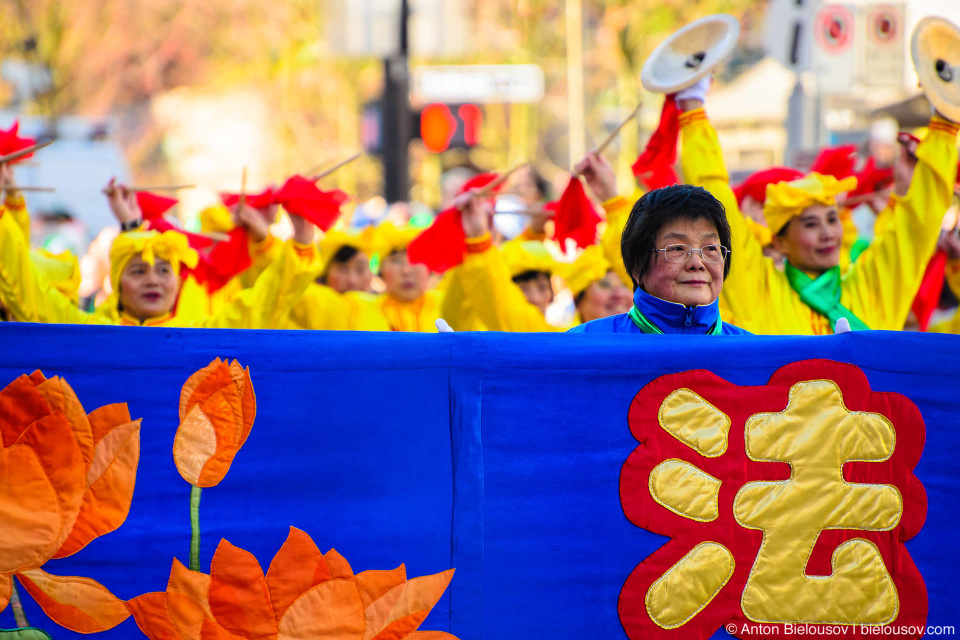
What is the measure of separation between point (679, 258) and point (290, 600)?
1.30 m

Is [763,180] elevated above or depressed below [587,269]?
above

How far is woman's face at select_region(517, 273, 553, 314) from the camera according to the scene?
17.2 feet

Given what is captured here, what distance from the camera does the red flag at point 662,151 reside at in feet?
13.5

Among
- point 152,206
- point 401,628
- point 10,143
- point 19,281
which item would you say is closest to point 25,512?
point 401,628

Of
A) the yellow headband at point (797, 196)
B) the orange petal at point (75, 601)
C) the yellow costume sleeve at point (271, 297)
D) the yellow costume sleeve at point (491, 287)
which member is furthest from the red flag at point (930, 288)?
the orange petal at point (75, 601)

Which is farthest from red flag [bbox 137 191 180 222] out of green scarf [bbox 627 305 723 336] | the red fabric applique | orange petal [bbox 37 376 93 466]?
the red fabric applique

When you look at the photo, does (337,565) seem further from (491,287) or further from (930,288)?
(930,288)

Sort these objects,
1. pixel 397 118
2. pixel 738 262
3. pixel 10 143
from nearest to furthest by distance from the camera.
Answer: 1. pixel 738 262
2. pixel 10 143
3. pixel 397 118

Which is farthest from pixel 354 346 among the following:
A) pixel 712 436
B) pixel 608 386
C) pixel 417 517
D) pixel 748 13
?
pixel 748 13

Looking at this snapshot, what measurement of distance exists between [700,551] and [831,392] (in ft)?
1.74

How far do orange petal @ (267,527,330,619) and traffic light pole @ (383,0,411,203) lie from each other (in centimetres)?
803

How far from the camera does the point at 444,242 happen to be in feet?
14.6

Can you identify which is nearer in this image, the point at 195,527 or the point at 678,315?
the point at 195,527

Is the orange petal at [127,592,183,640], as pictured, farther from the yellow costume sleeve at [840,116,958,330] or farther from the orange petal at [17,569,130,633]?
the yellow costume sleeve at [840,116,958,330]
